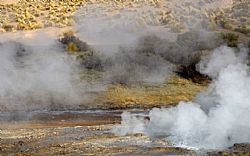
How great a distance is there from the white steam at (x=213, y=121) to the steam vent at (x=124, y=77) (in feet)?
0.10

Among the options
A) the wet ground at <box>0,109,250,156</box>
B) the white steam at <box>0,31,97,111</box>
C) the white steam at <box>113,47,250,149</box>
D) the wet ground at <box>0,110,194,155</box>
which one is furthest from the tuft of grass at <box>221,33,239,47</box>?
the white steam at <box>113,47,250,149</box>

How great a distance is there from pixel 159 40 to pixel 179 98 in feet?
26.9

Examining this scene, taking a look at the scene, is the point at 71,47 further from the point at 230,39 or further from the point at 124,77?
the point at 230,39

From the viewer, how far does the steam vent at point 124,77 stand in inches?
624

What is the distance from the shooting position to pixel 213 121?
16391 mm

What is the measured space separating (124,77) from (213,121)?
406 inches

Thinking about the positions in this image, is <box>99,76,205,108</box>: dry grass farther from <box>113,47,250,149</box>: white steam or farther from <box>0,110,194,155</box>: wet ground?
<box>113,47,250,149</box>: white steam

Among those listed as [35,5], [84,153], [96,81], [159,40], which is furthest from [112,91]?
[35,5]

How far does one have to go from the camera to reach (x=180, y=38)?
3297 centimetres

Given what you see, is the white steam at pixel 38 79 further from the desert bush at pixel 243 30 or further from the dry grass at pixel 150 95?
the desert bush at pixel 243 30

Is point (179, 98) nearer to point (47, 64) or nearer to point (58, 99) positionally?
point (58, 99)

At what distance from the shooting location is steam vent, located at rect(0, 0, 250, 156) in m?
15.9

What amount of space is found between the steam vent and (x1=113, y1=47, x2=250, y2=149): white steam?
3cm

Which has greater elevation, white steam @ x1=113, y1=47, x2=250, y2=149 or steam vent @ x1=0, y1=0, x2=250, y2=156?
white steam @ x1=113, y1=47, x2=250, y2=149
